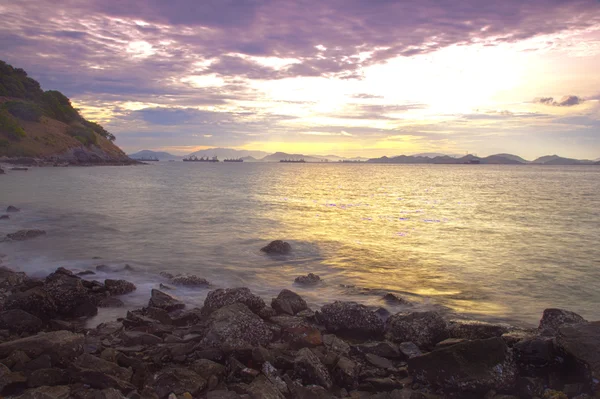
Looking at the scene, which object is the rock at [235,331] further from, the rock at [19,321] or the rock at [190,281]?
the rock at [190,281]

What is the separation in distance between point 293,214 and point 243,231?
8932 mm

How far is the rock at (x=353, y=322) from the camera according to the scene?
935 centimetres

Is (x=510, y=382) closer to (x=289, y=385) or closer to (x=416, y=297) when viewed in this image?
(x=289, y=385)

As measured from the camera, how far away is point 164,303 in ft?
35.4

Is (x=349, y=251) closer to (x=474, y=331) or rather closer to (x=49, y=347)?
(x=474, y=331)

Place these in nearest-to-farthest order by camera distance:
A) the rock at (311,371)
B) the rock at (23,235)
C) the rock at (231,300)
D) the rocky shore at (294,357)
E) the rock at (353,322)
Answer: the rocky shore at (294,357)
the rock at (311,371)
the rock at (353,322)
the rock at (231,300)
the rock at (23,235)

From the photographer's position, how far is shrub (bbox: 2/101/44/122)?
128250mm

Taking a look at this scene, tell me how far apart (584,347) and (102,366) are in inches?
311

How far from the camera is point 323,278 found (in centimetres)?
1511

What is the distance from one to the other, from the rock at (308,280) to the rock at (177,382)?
7870 mm

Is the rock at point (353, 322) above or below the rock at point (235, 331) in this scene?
below

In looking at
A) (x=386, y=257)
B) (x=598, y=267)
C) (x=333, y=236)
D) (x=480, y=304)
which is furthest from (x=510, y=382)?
(x=333, y=236)

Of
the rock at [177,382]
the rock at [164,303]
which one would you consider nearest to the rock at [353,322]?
the rock at [177,382]

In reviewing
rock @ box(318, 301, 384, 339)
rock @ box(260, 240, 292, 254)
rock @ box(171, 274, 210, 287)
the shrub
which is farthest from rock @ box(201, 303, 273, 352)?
the shrub
